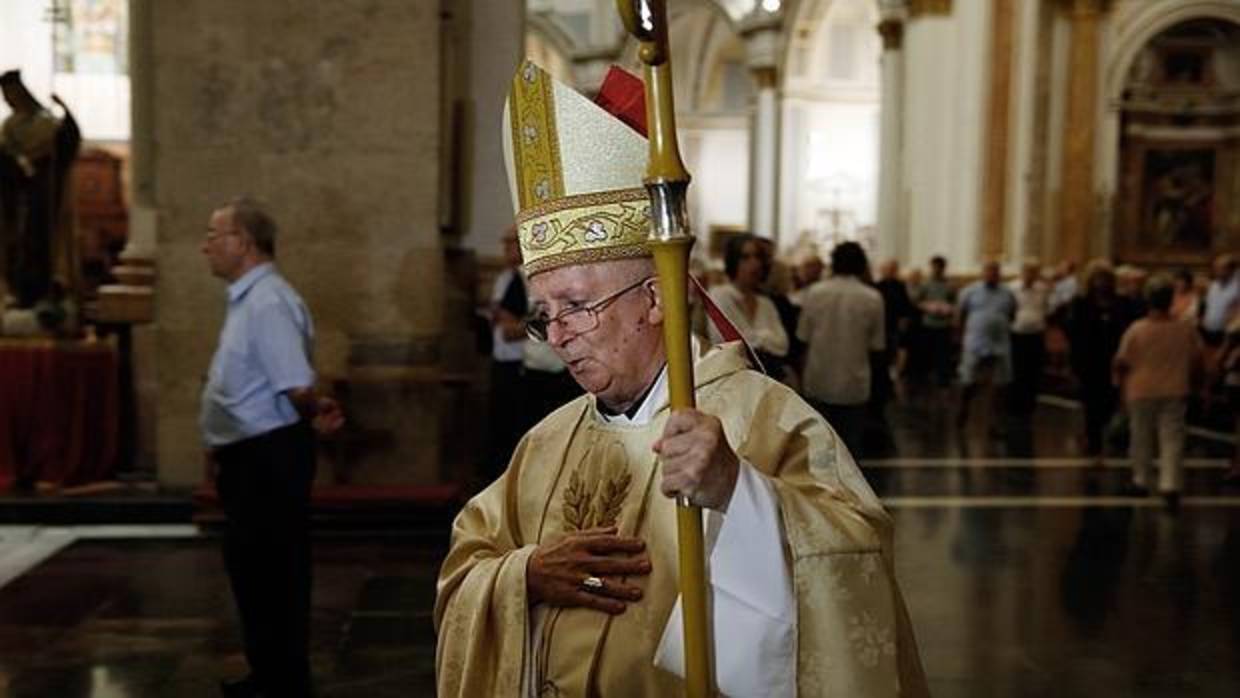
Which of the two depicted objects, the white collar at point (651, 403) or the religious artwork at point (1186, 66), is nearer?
the white collar at point (651, 403)

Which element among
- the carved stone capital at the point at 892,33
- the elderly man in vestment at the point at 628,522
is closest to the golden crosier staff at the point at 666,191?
the elderly man in vestment at the point at 628,522

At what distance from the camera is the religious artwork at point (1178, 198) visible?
20844mm

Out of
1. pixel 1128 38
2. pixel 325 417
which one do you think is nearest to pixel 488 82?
pixel 325 417

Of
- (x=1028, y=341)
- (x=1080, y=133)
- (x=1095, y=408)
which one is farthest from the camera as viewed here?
(x=1080, y=133)

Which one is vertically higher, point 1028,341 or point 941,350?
Result: point 1028,341

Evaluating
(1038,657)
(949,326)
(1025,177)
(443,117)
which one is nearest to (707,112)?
(1025,177)

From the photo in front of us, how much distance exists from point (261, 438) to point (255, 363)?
0.79ft

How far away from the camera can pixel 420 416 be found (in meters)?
7.11

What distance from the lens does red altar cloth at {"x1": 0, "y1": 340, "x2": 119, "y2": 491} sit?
7.55 metres

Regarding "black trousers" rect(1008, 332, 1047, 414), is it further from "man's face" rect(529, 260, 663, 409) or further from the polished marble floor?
"man's face" rect(529, 260, 663, 409)

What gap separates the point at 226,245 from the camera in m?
4.21

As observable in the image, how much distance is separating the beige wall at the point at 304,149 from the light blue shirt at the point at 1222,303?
8.13 metres

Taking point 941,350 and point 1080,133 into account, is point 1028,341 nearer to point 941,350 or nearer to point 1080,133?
point 941,350

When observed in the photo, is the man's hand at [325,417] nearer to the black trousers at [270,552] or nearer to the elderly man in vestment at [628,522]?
the black trousers at [270,552]
